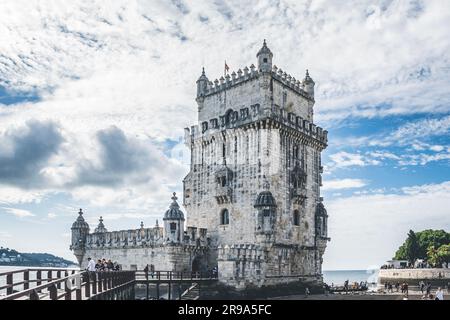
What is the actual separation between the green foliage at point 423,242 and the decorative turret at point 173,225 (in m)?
61.8

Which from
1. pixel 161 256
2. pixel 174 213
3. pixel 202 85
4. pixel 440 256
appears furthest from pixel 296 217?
pixel 440 256

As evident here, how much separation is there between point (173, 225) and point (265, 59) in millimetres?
17519

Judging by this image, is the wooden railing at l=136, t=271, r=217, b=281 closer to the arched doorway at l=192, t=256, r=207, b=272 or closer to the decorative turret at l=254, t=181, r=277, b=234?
the arched doorway at l=192, t=256, r=207, b=272

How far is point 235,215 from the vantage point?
4941 cm

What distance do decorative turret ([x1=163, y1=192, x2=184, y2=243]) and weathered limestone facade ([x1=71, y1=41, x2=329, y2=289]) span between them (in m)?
0.09

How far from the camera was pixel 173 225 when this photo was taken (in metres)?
48.6

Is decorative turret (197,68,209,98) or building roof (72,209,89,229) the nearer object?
decorative turret (197,68,209,98)

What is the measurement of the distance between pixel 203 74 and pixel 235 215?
1616cm

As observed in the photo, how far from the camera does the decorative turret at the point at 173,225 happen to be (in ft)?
159

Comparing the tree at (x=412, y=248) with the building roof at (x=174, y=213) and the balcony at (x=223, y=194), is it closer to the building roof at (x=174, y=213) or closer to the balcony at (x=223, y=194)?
the balcony at (x=223, y=194)

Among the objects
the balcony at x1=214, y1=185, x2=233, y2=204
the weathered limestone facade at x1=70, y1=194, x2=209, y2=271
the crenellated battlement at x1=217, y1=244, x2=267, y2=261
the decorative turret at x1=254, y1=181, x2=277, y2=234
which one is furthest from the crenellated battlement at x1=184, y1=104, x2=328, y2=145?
the crenellated battlement at x1=217, y1=244, x2=267, y2=261

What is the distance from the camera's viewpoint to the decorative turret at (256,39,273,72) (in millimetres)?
49750

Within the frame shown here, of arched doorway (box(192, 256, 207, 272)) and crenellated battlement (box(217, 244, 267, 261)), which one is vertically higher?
crenellated battlement (box(217, 244, 267, 261))

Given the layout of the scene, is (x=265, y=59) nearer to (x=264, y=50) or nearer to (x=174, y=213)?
(x=264, y=50)
